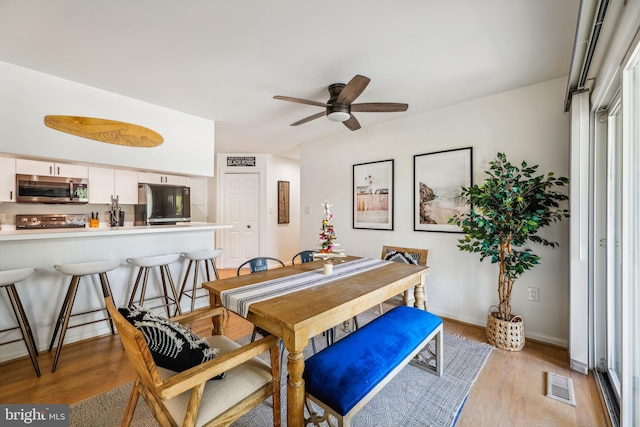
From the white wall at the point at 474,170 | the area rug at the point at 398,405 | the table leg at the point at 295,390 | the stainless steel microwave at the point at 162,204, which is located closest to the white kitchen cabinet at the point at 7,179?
the stainless steel microwave at the point at 162,204

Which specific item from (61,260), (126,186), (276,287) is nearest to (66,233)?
(61,260)

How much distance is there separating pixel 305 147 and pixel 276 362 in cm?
379

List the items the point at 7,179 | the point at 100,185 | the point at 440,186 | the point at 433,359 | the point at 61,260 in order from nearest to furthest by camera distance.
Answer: the point at 433,359 < the point at 61,260 < the point at 440,186 < the point at 7,179 < the point at 100,185

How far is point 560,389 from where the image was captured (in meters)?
1.84

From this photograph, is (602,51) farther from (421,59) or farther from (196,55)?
(196,55)

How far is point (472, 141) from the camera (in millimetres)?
2861

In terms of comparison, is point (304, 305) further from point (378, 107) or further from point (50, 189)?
point (50, 189)

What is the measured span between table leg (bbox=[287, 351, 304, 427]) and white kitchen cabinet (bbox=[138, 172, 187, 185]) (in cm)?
457

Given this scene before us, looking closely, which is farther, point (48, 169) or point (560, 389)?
point (48, 169)

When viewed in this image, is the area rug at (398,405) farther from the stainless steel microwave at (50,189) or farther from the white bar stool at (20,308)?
the stainless steel microwave at (50,189)

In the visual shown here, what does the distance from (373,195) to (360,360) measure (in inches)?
100

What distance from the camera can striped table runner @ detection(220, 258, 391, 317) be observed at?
1.52m

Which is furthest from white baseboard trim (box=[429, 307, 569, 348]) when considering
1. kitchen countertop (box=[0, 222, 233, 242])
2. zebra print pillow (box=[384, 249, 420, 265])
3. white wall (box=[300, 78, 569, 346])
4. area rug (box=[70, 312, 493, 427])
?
kitchen countertop (box=[0, 222, 233, 242])

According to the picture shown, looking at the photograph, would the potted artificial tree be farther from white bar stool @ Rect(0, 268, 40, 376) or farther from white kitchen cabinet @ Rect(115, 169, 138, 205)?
white kitchen cabinet @ Rect(115, 169, 138, 205)
